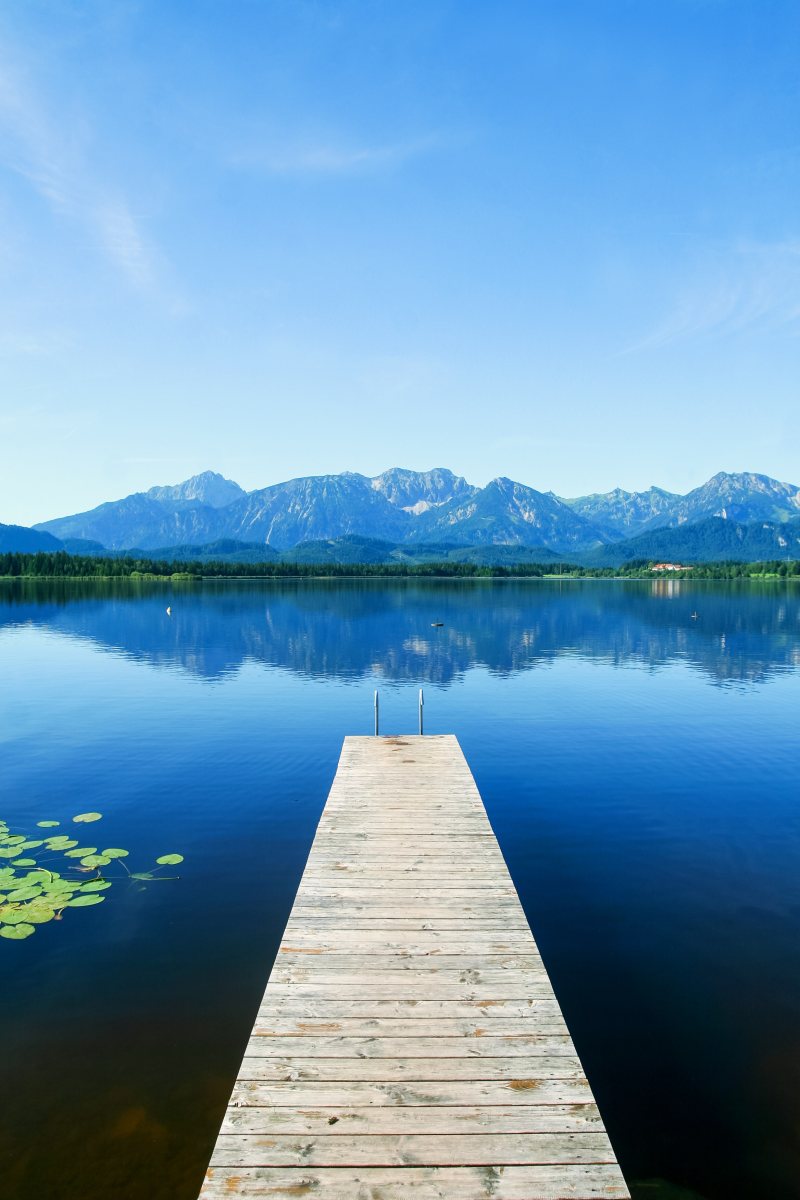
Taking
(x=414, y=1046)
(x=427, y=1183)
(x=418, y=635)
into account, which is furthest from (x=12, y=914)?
(x=418, y=635)

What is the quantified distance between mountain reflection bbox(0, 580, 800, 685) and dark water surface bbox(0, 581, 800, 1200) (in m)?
7.00

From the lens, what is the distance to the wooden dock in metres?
6.95

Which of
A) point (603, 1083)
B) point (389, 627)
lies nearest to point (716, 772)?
point (603, 1083)

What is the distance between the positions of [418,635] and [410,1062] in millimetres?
70908

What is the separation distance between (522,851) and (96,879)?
11714mm

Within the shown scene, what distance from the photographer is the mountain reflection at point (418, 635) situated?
2290 inches

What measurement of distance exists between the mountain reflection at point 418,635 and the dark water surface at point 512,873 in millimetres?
6998

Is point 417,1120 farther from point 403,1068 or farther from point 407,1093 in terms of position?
point 403,1068

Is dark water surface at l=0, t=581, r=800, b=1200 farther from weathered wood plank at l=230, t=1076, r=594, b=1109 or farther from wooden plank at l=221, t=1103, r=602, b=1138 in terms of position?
wooden plank at l=221, t=1103, r=602, b=1138

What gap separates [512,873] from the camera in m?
18.5

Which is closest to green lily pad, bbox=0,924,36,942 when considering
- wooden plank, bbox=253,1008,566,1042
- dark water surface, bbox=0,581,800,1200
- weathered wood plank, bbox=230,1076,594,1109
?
dark water surface, bbox=0,581,800,1200

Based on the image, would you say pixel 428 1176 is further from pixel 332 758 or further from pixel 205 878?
pixel 332 758

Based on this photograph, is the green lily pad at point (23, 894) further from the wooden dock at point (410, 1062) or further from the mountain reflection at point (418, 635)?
the mountain reflection at point (418, 635)

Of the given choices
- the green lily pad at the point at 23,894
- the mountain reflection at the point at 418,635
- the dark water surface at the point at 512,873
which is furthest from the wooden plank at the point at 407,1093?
the mountain reflection at the point at 418,635
